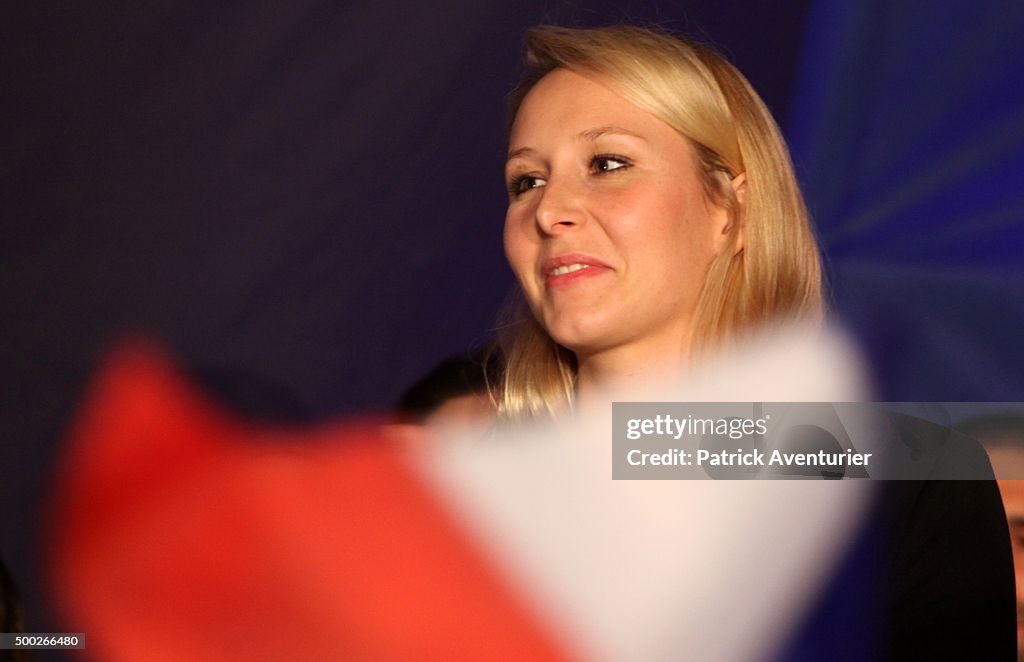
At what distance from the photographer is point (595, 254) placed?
3.86 ft

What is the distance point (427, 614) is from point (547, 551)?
15 cm

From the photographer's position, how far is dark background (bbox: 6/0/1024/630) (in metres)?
1.46

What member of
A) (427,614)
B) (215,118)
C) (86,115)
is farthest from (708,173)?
(86,115)

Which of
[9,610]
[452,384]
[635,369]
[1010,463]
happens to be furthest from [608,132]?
[9,610]

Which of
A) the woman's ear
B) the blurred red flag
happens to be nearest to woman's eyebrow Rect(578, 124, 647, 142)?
the woman's ear

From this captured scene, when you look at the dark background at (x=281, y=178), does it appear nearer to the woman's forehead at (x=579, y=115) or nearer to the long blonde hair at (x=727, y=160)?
the long blonde hair at (x=727, y=160)

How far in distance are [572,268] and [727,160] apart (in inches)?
8.2

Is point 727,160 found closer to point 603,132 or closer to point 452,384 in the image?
point 603,132

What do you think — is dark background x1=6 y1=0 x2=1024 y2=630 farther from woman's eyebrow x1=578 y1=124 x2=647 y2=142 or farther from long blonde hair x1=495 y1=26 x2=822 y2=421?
woman's eyebrow x1=578 y1=124 x2=647 y2=142

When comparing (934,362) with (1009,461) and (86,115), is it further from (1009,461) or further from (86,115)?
(86,115)

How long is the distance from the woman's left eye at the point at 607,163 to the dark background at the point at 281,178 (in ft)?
1.09

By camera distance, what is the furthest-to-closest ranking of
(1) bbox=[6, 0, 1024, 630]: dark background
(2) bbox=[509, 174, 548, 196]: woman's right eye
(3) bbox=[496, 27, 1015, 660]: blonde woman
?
1. (1) bbox=[6, 0, 1024, 630]: dark background
2. (2) bbox=[509, 174, 548, 196]: woman's right eye
3. (3) bbox=[496, 27, 1015, 660]: blonde woman

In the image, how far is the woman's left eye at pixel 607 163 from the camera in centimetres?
120

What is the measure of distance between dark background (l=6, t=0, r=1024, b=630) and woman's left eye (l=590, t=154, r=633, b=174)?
0.33m
